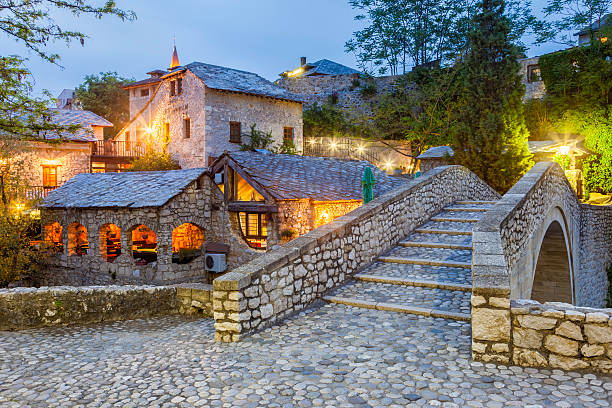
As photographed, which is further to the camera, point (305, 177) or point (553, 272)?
point (305, 177)

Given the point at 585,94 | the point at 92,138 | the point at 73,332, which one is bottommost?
the point at 73,332

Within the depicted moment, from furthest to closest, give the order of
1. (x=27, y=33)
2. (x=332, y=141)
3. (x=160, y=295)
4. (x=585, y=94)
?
(x=332, y=141) → (x=585, y=94) → (x=27, y=33) → (x=160, y=295)

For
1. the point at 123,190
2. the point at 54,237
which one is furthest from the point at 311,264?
the point at 54,237

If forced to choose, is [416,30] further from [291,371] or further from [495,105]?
[291,371]

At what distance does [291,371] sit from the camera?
4.04 m

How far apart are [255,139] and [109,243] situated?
9.90 metres

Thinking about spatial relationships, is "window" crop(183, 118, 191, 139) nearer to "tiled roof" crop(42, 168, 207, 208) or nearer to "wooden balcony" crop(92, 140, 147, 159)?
"wooden balcony" crop(92, 140, 147, 159)

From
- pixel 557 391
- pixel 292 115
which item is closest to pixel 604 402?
pixel 557 391

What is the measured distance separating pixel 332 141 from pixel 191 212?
1590 cm

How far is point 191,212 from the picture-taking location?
14.3 meters

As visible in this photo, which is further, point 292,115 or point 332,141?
point 332,141

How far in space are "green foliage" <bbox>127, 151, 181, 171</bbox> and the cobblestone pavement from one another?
1896 centimetres

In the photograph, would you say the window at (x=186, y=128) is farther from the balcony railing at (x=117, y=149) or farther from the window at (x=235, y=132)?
the balcony railing at (x=117, y=149)

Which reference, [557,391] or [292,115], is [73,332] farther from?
[292,115]
